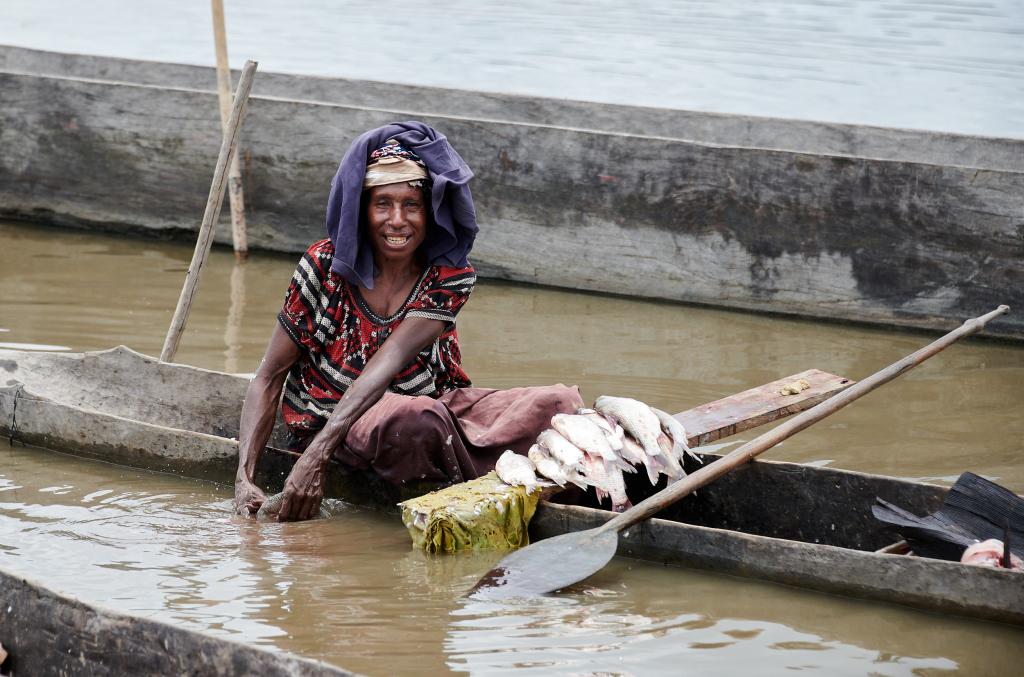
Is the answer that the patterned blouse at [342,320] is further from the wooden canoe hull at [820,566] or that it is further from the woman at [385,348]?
the wooden canoe hull at [820,566]

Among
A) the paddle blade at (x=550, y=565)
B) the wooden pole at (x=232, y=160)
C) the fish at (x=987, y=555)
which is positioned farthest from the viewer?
the wooden pole at (x=232, y=160)

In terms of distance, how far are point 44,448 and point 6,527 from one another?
64 centimetres

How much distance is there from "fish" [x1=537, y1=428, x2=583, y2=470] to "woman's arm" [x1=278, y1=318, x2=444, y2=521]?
0.46 meters

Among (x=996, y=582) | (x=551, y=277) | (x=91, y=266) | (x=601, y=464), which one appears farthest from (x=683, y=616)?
(x=91, y=266)

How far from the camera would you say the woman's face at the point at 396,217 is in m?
3.68

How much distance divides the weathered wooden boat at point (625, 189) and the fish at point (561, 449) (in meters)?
3.09

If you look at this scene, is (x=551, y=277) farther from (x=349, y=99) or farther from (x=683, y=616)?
(x=683, y=616)

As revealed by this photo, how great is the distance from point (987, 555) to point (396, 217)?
1.78m

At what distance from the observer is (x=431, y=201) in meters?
3.72

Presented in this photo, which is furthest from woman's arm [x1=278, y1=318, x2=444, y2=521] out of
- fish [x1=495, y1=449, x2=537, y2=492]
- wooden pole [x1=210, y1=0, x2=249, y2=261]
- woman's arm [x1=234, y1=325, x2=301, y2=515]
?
wooden pole [x1=210, y1=0, x2=249, y2=261]

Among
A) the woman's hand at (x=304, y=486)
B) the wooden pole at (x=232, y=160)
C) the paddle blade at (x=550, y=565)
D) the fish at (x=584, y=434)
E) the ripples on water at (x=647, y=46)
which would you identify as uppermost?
the ripples on water at (x=647, y=46)

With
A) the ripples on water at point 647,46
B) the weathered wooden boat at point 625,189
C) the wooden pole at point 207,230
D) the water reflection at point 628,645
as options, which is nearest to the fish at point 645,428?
the water reflection at point 628,645

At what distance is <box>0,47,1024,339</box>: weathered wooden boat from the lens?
618 cm

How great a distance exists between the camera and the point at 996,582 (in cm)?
304
